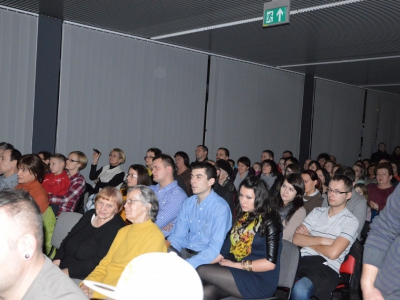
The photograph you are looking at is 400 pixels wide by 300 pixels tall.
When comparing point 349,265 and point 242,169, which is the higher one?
point 242,169

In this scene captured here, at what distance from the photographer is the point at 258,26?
A: 6312 millimetres

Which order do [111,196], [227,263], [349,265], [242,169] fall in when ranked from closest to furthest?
[227,263], [349,265], [111,196], [242,169]

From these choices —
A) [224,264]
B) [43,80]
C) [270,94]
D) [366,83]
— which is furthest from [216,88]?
[224,264]

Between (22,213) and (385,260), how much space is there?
4.68 feet

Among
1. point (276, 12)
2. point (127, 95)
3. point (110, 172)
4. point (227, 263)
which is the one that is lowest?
point (227, 263)

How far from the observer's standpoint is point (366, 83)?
1174 cm

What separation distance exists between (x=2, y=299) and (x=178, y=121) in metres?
7.08

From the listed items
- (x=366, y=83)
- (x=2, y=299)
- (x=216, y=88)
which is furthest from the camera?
(x=366, y=83)

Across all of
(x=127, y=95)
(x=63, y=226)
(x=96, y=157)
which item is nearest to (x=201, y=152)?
(x=127, y=95)

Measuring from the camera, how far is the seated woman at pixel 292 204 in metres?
3.66

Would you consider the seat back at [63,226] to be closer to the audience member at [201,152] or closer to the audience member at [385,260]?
the audience member at [385,260]

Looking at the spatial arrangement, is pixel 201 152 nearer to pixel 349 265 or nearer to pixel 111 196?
pixel 111 196

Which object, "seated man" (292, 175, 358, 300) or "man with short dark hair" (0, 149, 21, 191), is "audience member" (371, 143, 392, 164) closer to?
"seated man" (292, 175, 358, 300)

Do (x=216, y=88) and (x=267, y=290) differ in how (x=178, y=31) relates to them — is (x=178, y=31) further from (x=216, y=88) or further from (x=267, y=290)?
(x=267, y=290)
